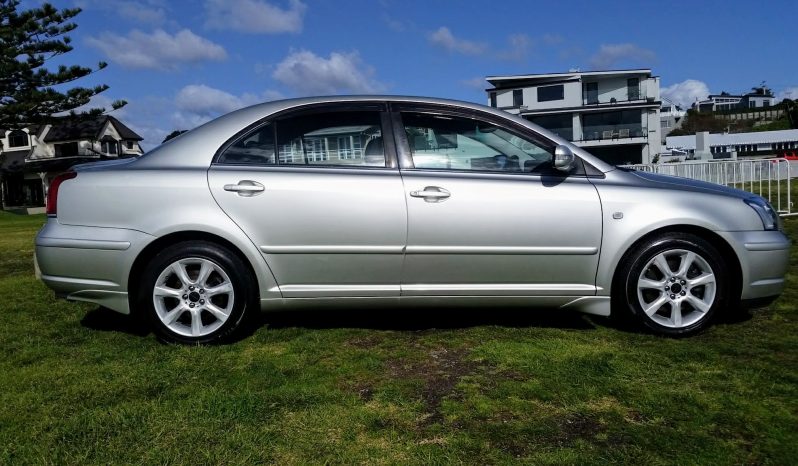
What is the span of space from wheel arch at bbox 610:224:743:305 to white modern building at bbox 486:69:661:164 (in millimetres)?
48368

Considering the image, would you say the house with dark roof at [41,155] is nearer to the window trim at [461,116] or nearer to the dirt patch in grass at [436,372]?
the window trim at [461,116]

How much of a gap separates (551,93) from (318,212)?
53.2 metres

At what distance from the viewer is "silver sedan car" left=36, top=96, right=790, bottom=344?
3.86 metres

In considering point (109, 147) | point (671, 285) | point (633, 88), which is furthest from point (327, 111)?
point (109, 147)

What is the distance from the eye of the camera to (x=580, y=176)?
402 centimetres

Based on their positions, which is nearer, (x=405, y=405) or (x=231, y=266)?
(x=405, y=405)

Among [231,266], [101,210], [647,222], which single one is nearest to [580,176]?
[647,222]

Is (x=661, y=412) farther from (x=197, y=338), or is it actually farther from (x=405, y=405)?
(x=197, y=338)

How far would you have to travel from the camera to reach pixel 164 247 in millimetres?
3928

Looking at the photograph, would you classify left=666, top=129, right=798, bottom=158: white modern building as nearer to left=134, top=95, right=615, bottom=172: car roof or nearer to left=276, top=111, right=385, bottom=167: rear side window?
left=134, top=95, right=615, bottom=172: car roof

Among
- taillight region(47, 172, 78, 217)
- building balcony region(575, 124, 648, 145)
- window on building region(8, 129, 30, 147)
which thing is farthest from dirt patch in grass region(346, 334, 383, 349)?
window on building region(8, 129, 30, 147)

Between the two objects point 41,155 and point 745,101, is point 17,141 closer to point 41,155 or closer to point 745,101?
point 41,155

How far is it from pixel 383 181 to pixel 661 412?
2.03m

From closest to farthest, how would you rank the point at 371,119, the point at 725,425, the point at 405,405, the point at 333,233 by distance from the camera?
the point at 725,425 < the point at 405,405 < the point at 333,233 < the point at 371,119
